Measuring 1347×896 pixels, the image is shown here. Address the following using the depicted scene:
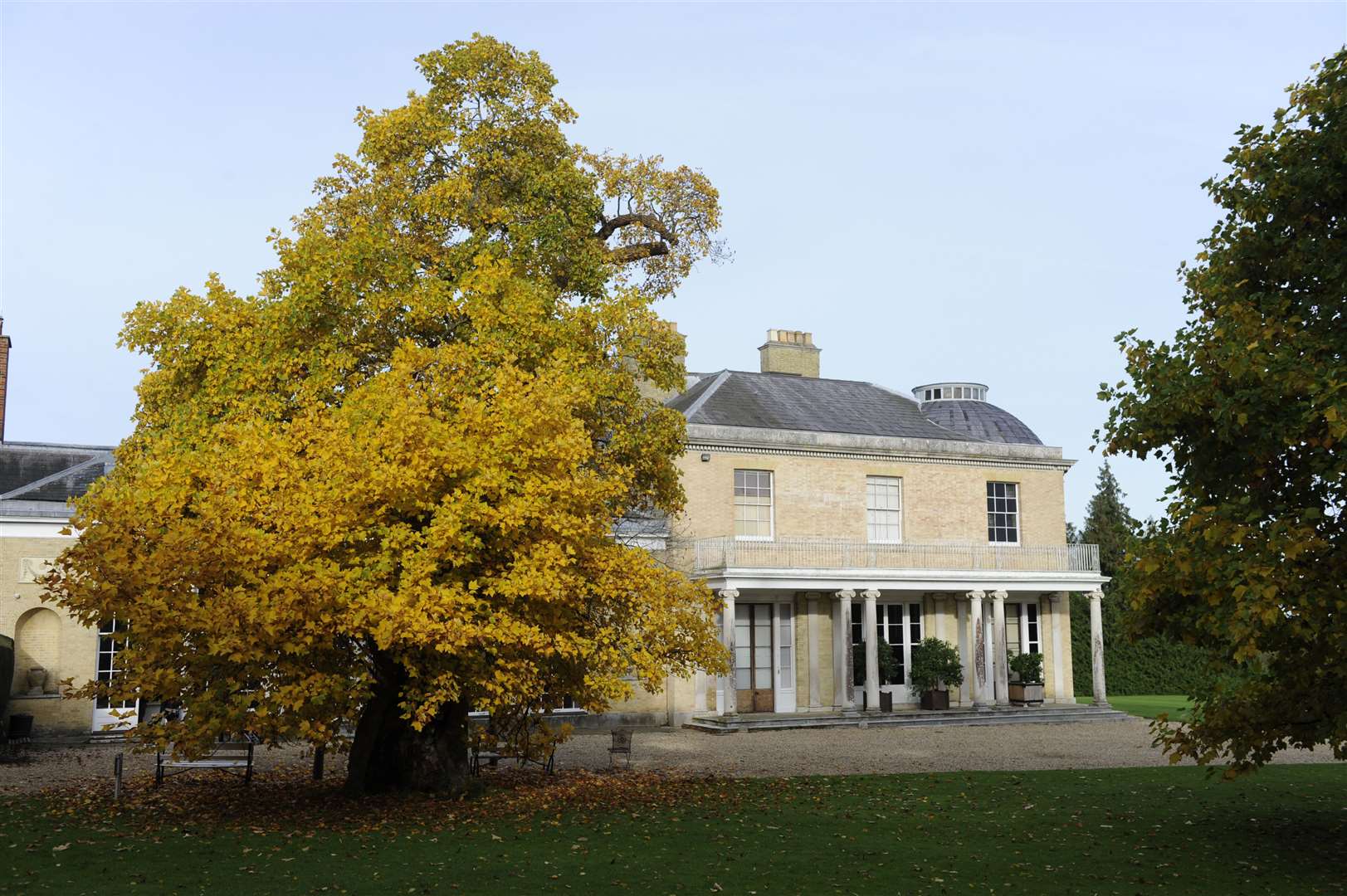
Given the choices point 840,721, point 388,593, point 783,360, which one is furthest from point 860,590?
point 388,593

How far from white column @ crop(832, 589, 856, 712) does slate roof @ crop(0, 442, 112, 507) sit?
53.4 ft

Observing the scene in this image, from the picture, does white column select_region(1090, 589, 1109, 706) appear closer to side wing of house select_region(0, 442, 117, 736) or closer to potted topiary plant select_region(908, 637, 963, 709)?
potted topiary plant select_region(908, 637, 963, 709)

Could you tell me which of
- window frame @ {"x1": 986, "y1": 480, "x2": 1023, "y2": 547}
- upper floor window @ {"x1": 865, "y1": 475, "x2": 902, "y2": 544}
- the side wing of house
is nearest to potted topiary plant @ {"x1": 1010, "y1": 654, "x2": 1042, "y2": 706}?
window frame @ {"x1": 986, "y1": 480, "x2": 1023, "y2": 547}

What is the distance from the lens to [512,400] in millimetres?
13047

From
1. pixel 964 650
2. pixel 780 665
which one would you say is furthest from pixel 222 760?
pixel 964 650

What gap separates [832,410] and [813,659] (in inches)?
269

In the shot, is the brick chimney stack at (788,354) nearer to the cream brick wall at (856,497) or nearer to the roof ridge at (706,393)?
the roof ridge at (706,393)

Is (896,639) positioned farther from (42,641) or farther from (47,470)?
(47,470)

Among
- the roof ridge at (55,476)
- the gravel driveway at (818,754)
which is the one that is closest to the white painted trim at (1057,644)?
the gravel driveway at (818,754)

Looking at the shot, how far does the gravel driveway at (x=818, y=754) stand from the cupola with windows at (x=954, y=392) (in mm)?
10663

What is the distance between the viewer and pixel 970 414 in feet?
109

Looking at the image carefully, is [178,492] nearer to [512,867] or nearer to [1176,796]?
[512,867]

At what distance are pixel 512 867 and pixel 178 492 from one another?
18.1 ft

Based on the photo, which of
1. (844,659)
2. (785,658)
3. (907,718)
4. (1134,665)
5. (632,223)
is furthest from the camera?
(1134,665)
